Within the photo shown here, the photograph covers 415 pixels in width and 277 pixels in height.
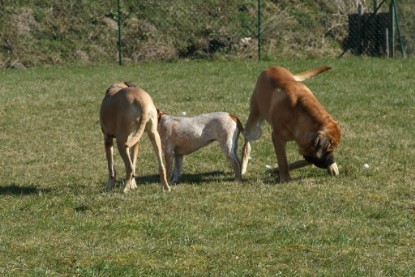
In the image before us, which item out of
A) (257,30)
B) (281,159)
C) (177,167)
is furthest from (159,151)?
(257,30)

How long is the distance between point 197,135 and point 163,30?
716 inches

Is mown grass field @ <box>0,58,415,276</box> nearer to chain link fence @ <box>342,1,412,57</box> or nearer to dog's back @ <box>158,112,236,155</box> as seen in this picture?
dog's back @ <box>158,112,236,155</box>

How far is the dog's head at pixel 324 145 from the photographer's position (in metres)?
11.1

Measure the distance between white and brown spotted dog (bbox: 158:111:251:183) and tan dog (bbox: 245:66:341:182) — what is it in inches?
19.9

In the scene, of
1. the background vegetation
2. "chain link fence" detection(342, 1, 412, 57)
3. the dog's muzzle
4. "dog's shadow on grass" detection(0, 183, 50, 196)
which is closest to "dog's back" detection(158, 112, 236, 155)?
the dog's muzzle

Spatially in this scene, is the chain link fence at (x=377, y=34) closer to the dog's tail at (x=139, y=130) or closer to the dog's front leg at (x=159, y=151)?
the dog's front leg at (x=159, y=151)

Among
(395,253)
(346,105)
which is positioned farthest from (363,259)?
(346,105)

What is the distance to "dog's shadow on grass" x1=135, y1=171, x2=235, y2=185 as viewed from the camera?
465 inches

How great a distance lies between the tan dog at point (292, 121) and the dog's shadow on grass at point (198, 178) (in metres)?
0.61

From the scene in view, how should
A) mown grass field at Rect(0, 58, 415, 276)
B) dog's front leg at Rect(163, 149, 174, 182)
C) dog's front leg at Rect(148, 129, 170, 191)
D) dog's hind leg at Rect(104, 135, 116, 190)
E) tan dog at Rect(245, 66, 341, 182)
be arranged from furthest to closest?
dog's front leg at Rect(163, 149, 174, 182) → dog's hind leg at Rect(104, 135, 116, 190) → tan dog at Rect(245, 66, 341, 182) → dog's front leg at Rect(148, 129, 170, 191) → mown grass field at Rect(0, 58, 415, 276)

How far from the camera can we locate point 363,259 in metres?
7.82

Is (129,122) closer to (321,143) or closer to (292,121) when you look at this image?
→ (292,121)

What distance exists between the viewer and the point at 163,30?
97.1 ft

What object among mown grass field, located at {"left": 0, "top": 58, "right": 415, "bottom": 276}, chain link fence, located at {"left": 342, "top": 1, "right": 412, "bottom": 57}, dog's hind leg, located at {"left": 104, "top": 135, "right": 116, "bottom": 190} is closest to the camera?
mown grass field, located at {"left": 0, "top": 58, "right": 415, "bottom": 276}
